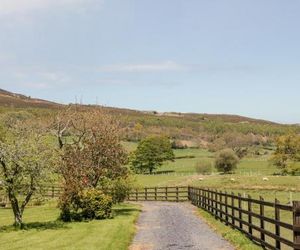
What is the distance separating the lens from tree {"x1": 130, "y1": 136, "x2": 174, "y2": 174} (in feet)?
401

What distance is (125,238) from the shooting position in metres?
19.0

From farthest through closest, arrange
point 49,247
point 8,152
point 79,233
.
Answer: point 8,152, point 79,233, point 49,247

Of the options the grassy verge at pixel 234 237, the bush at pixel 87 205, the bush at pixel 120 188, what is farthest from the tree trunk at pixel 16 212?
the grassy verge at pixel 234 237

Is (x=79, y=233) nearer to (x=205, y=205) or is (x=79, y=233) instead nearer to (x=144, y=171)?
(x=205, y=205)

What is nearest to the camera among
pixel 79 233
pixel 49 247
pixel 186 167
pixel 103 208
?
pixel 49 247

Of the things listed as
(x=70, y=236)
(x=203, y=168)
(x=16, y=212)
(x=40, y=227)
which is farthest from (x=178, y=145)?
(x=70, y=236)

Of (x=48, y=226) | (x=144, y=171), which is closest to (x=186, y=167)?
(x=144, y=171)

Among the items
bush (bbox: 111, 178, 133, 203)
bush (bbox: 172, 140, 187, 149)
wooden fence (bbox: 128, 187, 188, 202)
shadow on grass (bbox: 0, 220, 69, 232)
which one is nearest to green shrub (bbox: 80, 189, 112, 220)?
shadow on grass (bbox: 0, 220, 69, 232)

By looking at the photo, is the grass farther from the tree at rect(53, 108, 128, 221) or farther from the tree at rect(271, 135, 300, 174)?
the tree at rect(271, 135, 300, 174)

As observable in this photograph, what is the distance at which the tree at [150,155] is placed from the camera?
122 meters

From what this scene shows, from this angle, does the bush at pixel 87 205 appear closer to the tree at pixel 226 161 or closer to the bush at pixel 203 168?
the bush at pixel 203 168

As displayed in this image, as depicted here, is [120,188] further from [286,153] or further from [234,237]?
[286,153]

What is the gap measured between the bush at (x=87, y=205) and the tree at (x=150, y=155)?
91.6 m

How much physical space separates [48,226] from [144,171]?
99.0 metres
